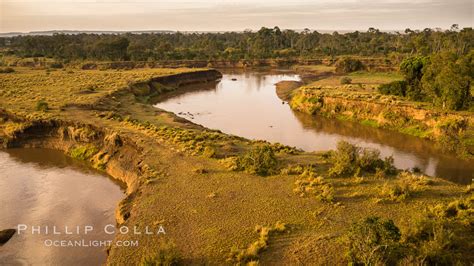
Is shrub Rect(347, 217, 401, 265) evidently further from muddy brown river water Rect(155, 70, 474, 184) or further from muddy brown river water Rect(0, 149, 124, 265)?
muddy brown river water Rect(155, 70, 474, 184)

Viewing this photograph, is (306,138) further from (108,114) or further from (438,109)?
(108,114)

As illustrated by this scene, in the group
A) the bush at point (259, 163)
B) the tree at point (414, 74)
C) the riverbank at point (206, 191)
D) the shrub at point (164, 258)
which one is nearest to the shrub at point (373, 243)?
the riverbank at point (206, 191)

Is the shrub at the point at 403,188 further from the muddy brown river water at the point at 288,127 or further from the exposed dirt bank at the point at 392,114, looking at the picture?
the exposed dirt bank at the point at 392,114

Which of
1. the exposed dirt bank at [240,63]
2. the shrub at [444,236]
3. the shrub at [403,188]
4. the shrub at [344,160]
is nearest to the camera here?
the shrub at [444,236]

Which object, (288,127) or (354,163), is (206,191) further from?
(288,127)

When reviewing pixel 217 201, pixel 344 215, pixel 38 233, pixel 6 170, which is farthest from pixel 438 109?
pixel 6 170

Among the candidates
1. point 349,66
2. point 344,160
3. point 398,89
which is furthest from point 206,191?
point 349,66

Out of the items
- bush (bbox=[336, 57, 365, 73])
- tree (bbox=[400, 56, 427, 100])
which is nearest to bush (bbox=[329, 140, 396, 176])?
tree (bbox=[400, 56, 427, 100])

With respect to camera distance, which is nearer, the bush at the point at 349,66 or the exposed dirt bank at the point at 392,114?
the exposed dirt bank at the point at 392,114
